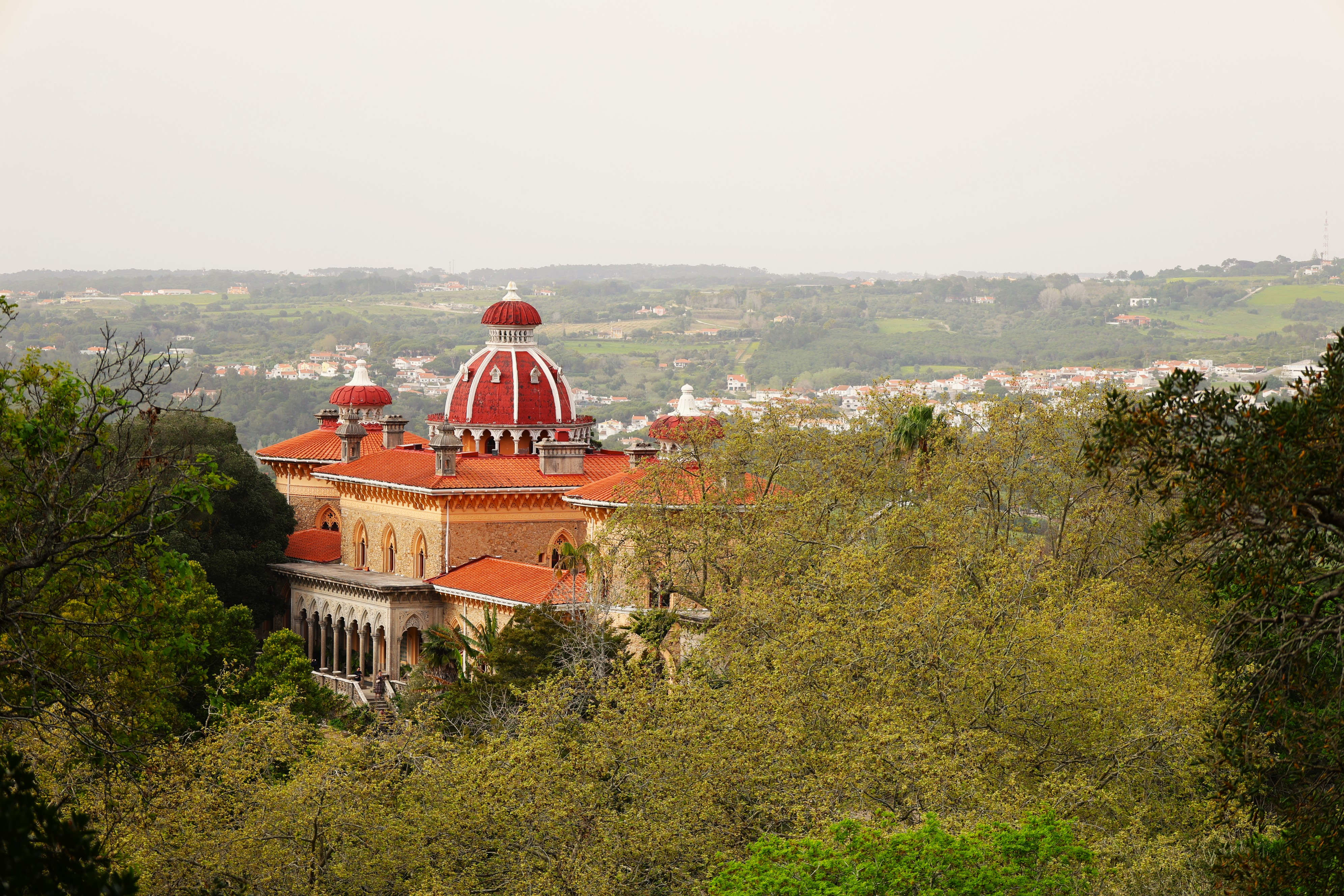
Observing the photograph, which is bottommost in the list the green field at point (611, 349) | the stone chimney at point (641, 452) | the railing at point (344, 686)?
the railing at point (344, 686)

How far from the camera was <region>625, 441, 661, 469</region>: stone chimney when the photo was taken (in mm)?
45562

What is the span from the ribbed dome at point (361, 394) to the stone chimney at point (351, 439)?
4.44 meters

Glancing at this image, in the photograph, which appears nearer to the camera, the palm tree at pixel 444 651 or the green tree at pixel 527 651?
the green tree at pixel 527 651

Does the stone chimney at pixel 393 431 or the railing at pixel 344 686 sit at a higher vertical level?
the stone chimney at pixel 393 431

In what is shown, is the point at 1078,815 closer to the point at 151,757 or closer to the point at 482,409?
the point at 151,757

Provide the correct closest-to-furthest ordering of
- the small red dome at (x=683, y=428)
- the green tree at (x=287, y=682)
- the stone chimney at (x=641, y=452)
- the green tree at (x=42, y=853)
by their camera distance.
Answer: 1. the green tree at (x=42, y=853)
2. the green tree at (x=287, y=682)
3. the small red dome at (x=683, y=428)
4. the stone chimney at (x=641, y=452)

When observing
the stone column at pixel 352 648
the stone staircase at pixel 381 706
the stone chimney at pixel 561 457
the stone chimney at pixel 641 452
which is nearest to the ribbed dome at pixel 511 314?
the stone chimney at pixel 561 457

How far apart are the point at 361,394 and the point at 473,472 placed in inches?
582

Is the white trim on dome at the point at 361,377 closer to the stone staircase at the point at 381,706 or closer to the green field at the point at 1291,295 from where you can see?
the stone staircase at the point at 381,706

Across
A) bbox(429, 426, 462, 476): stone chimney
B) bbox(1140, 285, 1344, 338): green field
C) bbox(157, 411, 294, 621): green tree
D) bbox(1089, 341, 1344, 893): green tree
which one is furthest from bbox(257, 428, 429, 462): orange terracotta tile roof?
bbox(1140, 285, 1344, 338): green field

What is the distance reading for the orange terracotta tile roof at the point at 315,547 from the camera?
53281 mm

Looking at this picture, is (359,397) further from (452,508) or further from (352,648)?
(452,508)

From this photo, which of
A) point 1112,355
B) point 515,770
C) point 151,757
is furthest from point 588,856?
point 1112,355

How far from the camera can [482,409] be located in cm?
5166
